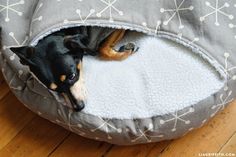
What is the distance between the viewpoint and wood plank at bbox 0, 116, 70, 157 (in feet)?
4.88

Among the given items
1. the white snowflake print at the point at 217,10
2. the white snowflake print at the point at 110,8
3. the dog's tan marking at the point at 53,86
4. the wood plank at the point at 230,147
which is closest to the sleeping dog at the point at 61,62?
the dog's tan marking at the point at 53,86

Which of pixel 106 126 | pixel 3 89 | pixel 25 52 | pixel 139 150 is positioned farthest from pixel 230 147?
pixel 3 89

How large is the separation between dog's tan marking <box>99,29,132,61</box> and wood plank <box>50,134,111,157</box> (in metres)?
0.33

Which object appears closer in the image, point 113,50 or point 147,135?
point 147,135

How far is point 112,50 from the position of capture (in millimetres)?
1431

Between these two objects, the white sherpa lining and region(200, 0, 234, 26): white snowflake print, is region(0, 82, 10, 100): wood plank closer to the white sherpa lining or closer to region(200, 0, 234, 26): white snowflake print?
the white sherpa lining

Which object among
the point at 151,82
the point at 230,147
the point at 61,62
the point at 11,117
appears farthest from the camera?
the point at 11,117

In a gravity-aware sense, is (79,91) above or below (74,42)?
below

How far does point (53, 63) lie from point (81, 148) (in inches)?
15.9

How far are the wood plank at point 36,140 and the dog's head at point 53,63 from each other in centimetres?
→ 30

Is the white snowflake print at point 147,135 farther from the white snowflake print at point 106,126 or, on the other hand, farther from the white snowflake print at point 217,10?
the white snowflake print at point 217,10

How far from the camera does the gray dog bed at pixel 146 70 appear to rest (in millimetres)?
1305

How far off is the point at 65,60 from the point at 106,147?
0.42 m

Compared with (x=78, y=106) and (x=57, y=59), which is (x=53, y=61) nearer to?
(x=57, y=59)
